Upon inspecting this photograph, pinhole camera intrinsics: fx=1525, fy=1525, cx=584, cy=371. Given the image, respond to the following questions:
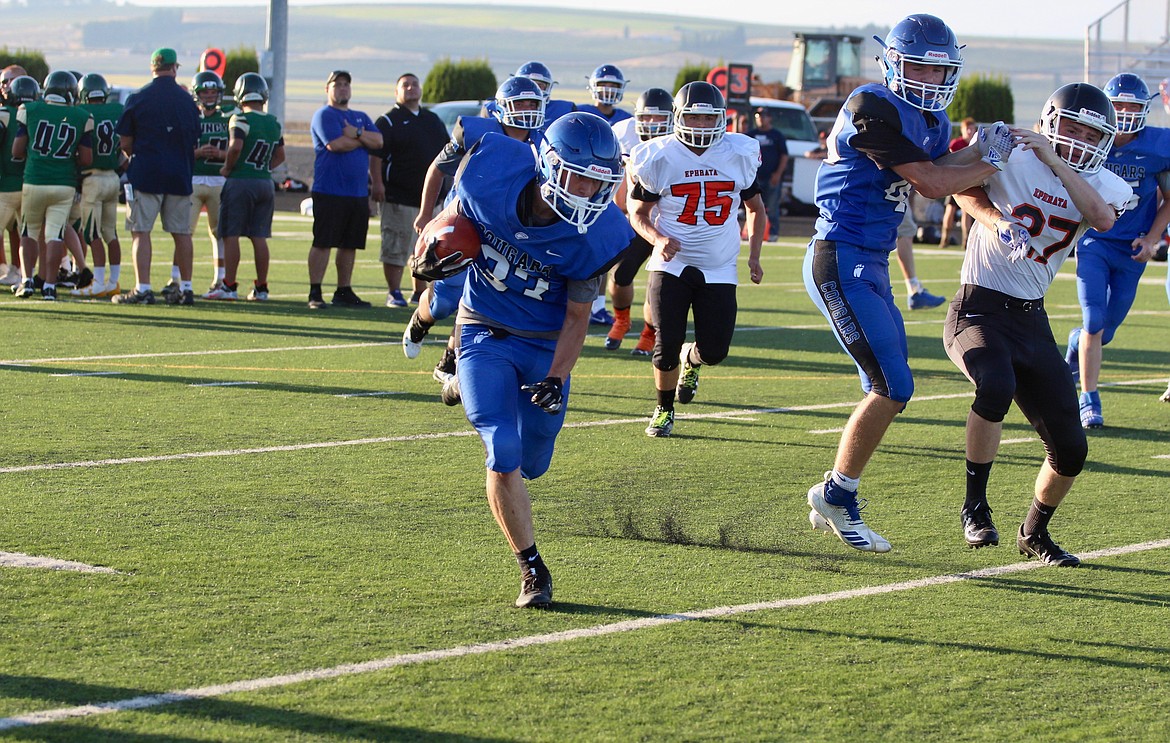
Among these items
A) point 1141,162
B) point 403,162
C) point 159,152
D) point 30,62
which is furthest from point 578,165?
point 30,62

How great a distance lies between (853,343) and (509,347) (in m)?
1.49

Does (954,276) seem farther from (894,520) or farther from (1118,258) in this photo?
(894,520)

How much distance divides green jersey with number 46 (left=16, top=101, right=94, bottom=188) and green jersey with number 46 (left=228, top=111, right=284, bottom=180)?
1.24 m

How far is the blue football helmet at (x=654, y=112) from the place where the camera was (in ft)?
31.1

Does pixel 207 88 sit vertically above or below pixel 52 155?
above

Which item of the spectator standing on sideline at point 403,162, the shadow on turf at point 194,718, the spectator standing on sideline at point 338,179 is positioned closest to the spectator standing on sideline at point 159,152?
the spectator standing on sideline at point 338,179

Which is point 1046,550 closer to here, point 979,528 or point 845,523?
point 979,528

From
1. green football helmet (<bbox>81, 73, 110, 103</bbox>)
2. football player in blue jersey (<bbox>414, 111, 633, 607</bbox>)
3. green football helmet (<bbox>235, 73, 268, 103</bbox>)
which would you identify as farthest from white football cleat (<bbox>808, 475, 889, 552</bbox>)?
green football helmet (<bbox>81, 73, 110, 103</bbox>)

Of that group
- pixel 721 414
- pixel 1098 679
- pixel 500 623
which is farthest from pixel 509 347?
pixel 721 414

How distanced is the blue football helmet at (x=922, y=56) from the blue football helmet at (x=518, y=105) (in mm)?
3675

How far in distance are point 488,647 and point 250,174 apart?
31.7 feet

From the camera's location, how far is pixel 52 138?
1255cm

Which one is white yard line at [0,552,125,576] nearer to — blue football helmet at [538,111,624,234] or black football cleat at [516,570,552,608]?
black football cleat at [516,570,552,608]

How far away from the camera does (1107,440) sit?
8430 millimetres
